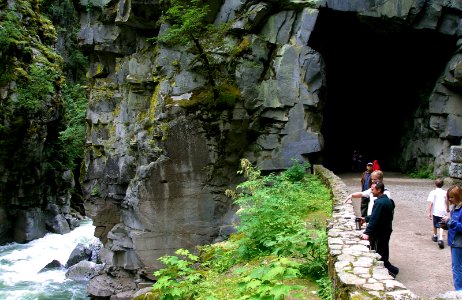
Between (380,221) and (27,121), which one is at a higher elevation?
(27,121)

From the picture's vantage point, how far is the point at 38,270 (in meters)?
22.6

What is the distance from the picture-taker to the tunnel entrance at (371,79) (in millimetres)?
23094

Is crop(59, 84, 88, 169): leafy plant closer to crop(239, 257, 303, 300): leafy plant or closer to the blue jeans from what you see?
crop(239, 257, 303, 300): leafy plant

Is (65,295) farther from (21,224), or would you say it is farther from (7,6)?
(7,6)

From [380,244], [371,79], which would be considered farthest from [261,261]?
[371,79]

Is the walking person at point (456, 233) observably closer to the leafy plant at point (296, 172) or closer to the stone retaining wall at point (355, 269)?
the stone retaining wall at point (355, 269)

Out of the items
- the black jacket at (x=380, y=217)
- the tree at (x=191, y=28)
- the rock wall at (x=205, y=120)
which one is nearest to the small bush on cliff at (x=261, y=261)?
the black jacket at (x=380, y=217)

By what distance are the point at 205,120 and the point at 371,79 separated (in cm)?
1817

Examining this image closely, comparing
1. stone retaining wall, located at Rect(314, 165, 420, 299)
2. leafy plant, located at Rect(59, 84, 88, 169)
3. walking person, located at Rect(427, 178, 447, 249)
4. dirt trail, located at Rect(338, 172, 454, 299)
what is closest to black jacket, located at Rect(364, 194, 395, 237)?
stone retaining wall, located at Rect(314, 165, 420, 299)

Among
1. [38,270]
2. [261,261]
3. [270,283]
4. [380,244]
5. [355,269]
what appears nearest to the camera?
[270,283]

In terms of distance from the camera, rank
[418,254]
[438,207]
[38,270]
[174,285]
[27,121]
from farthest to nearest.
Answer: [27,121], [38,270], [438,207], [418,254], [174,285]

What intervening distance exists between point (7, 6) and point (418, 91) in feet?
88.3

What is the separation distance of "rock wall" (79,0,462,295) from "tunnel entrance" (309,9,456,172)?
178 centimetres

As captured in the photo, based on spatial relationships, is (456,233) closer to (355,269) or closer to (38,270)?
(355,269)
